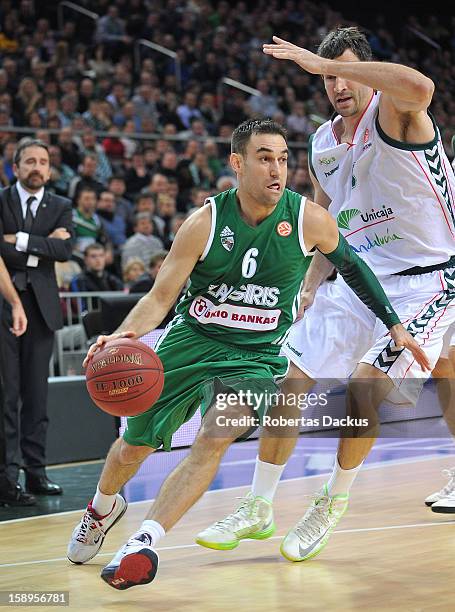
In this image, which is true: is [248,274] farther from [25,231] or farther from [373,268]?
[25,231]

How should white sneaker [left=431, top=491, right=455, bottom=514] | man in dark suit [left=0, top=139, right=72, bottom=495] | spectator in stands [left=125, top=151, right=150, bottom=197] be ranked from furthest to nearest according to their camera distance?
spectator in stands [left=125, top=151, right=150, bottom=197]
man in dark suit [left=0, top=139, right=72, bottom=495]
white sneaker [left=431, top=491, right=455, bottom=514]

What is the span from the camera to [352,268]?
4.29m

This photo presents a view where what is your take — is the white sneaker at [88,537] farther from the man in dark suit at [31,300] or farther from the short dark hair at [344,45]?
the short dark hair at [344,45]

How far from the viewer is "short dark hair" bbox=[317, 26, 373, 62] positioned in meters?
4.59

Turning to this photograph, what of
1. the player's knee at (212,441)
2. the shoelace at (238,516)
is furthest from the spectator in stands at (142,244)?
the player's knee at (212,441)

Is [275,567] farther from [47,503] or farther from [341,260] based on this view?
[47,503]

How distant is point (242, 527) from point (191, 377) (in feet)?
2.42

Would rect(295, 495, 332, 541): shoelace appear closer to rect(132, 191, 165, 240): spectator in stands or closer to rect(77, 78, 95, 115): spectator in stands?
rect(132, 191, 165, 240): spectator in stands

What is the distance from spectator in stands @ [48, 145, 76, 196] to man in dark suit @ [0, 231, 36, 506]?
16.3 ft

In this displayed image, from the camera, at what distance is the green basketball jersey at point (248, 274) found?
415 cm

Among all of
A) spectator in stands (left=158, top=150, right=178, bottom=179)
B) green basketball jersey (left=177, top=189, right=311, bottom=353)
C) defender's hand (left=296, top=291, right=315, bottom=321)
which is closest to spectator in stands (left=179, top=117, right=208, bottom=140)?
spectator in stands (left=158, top=150, right=178, bottom=179)

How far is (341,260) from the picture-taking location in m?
4.28

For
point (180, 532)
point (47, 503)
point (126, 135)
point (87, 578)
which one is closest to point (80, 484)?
point (47, 503)

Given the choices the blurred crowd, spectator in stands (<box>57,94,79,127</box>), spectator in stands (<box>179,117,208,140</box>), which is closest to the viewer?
the blurred crowd
